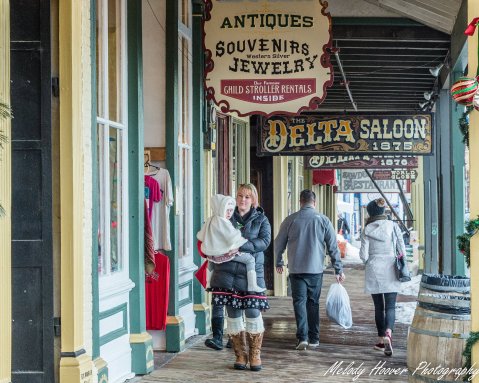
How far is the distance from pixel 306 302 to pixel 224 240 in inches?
88.4

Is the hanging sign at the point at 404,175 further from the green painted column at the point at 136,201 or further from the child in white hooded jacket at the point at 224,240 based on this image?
the green painted column at the point at 136,201

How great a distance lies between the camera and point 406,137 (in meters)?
11.7

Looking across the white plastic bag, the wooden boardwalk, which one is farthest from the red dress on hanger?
the white plastic bag

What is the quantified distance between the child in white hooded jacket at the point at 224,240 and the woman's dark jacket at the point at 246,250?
67mm

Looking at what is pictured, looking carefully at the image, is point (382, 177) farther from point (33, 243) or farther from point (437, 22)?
point (33, 243)

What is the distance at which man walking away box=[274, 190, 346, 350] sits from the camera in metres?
8.91

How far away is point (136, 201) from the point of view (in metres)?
7.23

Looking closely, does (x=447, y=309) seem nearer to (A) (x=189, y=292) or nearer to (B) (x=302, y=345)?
(B) (x=302, y=345)

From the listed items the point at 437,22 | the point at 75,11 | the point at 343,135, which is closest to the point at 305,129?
the point at 343,135

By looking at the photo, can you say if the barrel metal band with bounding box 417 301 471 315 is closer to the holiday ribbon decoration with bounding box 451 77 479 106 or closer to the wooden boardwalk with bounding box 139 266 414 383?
the holiday ribbon decoration with bounding box 451 77 479 106

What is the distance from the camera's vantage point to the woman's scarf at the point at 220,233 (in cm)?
721

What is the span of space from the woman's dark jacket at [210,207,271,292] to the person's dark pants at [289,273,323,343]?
1.58 meters

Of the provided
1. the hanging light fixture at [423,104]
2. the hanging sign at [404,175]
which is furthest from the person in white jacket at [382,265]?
the hanging sign at [404,175]

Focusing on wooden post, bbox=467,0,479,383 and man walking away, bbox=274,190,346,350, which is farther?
man walking away, bbox=274,190,346,350
